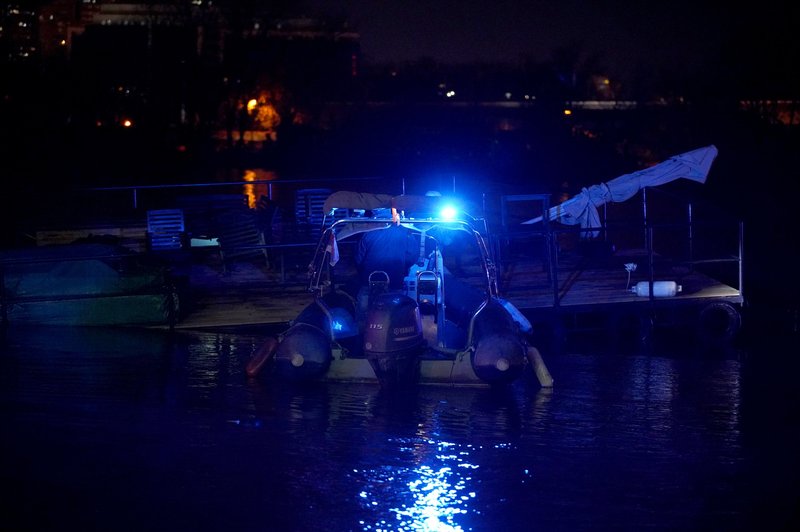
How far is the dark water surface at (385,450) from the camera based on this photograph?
7992mm

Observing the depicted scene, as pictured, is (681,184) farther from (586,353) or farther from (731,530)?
(731,530)

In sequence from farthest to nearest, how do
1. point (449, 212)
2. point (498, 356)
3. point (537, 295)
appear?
point (537, 295), point (449, 212), point (498, 356)

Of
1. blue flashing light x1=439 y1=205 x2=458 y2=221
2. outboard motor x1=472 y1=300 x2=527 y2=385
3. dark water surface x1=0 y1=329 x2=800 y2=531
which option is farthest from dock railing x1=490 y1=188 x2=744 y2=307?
outboard motor x1=472 y1=300 x2=527 y2=385

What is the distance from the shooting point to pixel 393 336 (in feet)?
34.8

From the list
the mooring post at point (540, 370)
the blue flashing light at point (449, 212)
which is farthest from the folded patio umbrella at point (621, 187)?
the mooring post at point (540, 370)

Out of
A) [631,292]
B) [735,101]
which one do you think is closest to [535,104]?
[735,101]

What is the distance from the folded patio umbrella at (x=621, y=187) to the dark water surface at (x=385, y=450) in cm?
466

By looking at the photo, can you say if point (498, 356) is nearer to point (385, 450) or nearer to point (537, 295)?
point (385, 450)

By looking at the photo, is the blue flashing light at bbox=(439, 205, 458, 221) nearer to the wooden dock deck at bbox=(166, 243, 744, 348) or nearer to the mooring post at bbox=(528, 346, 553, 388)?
the mooring post at bbox=(528, 346, 553, 388)

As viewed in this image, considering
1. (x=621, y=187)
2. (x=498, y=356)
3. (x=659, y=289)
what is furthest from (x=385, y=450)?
(x=621, y=187)

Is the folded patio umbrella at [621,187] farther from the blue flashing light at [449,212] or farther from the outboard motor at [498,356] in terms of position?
the outboard motor at [498,356]

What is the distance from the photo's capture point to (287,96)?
63.5m

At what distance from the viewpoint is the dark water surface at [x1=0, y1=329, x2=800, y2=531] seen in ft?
26.2

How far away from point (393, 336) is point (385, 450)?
149 cm
